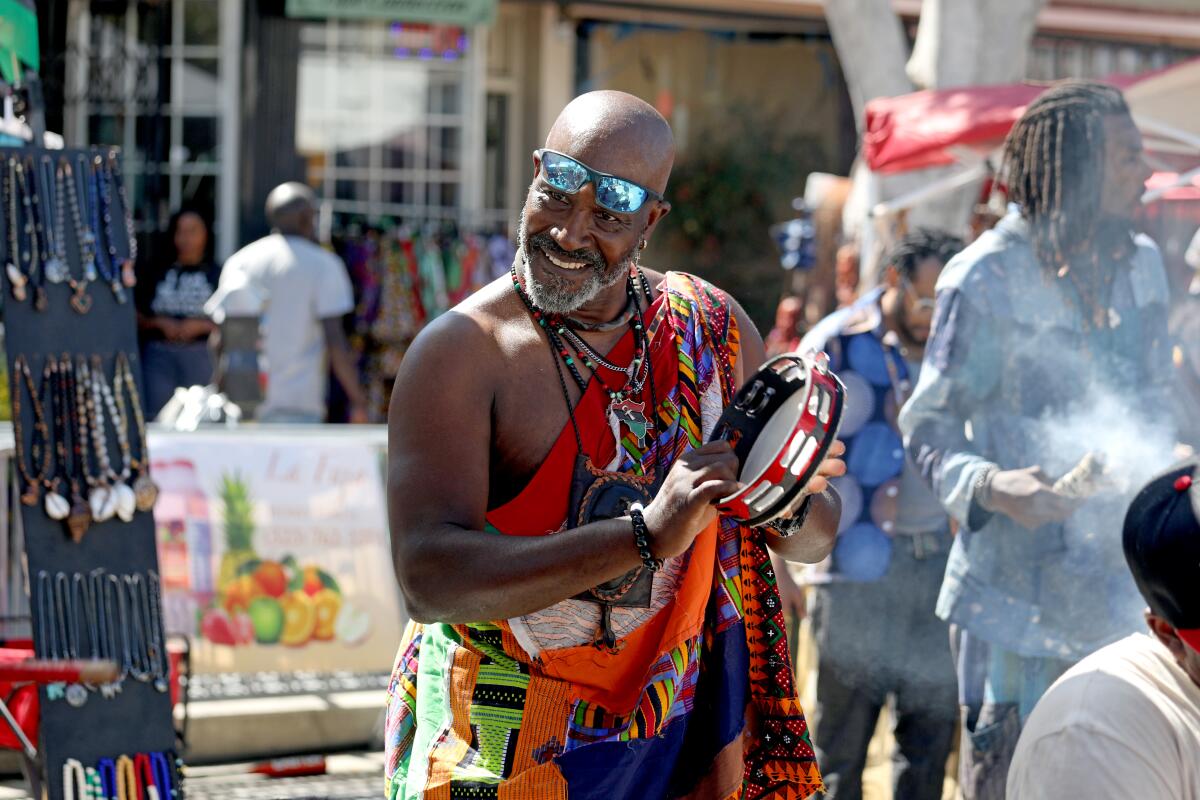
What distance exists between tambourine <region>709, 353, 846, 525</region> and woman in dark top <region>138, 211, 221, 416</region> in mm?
7441

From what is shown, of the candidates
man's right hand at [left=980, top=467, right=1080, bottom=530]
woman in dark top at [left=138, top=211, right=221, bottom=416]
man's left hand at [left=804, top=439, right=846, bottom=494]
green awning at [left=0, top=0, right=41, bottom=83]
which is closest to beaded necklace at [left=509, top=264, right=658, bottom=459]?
man's left hand at [left=804, top=439, right=846, bottom=494]

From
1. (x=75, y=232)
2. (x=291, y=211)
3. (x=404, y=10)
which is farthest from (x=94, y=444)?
(x=404, y=10)

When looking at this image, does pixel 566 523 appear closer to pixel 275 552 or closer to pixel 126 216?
pixel 126 216

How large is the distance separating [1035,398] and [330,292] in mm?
5166

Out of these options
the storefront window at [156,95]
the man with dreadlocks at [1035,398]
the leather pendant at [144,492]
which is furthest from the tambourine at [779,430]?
the storefront window at [156,95]

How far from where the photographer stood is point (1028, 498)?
11.6 ft

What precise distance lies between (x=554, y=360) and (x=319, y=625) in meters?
3.88

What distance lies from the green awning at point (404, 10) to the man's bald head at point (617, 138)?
863 centimetres

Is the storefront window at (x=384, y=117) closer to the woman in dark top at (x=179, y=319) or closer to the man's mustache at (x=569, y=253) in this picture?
the woman in dark top at (x=179, y=319)

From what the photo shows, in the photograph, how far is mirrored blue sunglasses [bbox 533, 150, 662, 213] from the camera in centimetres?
248

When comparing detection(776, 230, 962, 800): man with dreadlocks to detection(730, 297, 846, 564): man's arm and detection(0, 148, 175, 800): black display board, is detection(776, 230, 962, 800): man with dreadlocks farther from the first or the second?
detection(0, 148, 175, 800): black display board

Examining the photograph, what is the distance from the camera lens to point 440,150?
39.3ft

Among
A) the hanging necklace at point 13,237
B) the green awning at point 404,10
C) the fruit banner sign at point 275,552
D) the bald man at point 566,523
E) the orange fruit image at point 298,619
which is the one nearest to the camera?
the bald man at point 566,523

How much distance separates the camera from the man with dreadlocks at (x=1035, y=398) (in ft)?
12.3
